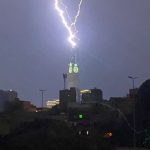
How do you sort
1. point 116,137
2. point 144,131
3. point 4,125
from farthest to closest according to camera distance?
point 116,137 → point 144,131 → point 4,125

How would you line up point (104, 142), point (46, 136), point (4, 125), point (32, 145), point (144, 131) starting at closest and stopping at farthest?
point (32, 145)
point (46, 136)
point (104, 142)
point (4, 125)
point (144, 131)

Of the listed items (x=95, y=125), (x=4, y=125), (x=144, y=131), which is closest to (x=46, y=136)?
(x=4, y=125)

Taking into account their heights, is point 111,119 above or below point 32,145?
above

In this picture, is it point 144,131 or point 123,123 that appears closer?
point 144,131

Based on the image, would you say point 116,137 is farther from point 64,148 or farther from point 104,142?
point 64,148

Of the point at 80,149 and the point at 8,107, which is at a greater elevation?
the point at 8,107

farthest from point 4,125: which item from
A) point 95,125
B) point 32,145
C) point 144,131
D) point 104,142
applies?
point 95,125

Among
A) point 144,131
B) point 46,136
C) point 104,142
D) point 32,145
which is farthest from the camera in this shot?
point 144,131

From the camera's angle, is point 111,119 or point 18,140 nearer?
point 18,140

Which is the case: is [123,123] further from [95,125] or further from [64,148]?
[64,148]
